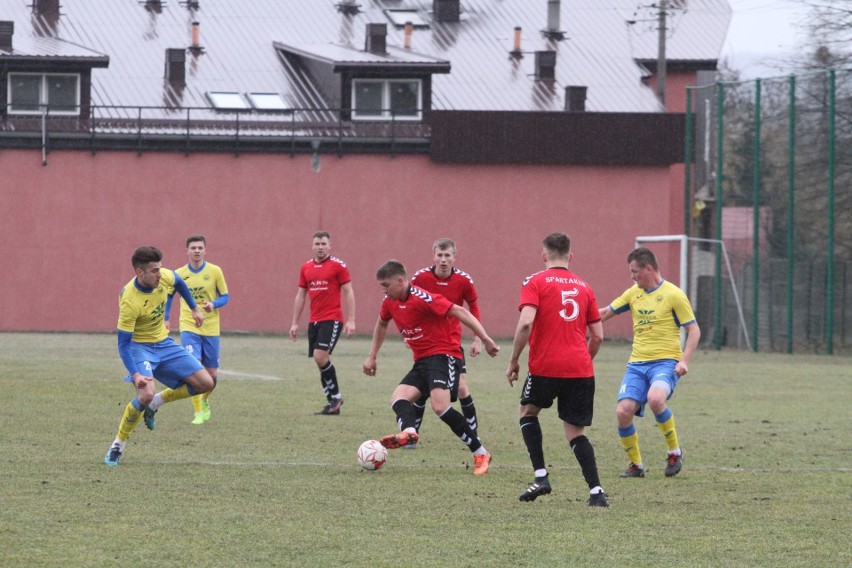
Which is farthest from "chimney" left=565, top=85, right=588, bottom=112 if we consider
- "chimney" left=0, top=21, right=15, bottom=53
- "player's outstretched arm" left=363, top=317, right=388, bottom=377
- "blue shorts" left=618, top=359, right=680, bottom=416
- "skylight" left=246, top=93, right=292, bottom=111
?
"blue shorts" left=618, top=359, right=680, bottom=416

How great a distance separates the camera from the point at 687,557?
6859mm

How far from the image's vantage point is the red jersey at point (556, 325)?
8.43 m

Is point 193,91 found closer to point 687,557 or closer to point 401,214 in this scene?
point 401,214

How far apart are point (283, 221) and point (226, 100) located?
4247mm

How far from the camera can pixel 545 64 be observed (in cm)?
4034

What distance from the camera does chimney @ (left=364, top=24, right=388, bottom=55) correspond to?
3888 cm

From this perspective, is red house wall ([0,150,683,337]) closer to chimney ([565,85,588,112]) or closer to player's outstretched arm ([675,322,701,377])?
chimney ([565,85,588,112])

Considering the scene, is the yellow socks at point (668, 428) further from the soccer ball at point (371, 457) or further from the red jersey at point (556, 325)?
the soccer ball at point (371, 457)

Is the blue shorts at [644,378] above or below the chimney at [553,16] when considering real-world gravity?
below

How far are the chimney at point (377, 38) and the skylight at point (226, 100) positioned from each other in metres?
4.11

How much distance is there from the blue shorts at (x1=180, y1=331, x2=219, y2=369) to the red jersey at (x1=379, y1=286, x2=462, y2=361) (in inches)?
161

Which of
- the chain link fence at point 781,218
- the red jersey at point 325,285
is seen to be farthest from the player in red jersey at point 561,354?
the chain link fence at point 781,218

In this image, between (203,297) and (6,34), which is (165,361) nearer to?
(203,297)

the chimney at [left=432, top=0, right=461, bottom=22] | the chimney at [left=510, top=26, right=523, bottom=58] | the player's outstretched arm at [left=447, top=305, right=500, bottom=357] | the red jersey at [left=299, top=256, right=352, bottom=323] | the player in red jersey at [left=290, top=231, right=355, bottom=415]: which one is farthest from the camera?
the chimney at [left=432, top=0, right=461, bottom=22]
